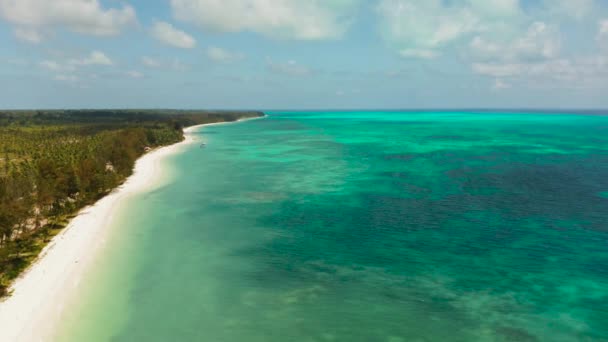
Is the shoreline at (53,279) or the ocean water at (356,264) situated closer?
the shoreline at (53,279)

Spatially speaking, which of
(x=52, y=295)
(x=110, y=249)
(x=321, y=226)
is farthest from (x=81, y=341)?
(x=321, y=226)

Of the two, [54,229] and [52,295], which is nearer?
[52,295]

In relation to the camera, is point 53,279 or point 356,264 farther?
point 356,264

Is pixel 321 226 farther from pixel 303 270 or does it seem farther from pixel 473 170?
pixel 473 170

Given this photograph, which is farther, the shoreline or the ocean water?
the ocean water
